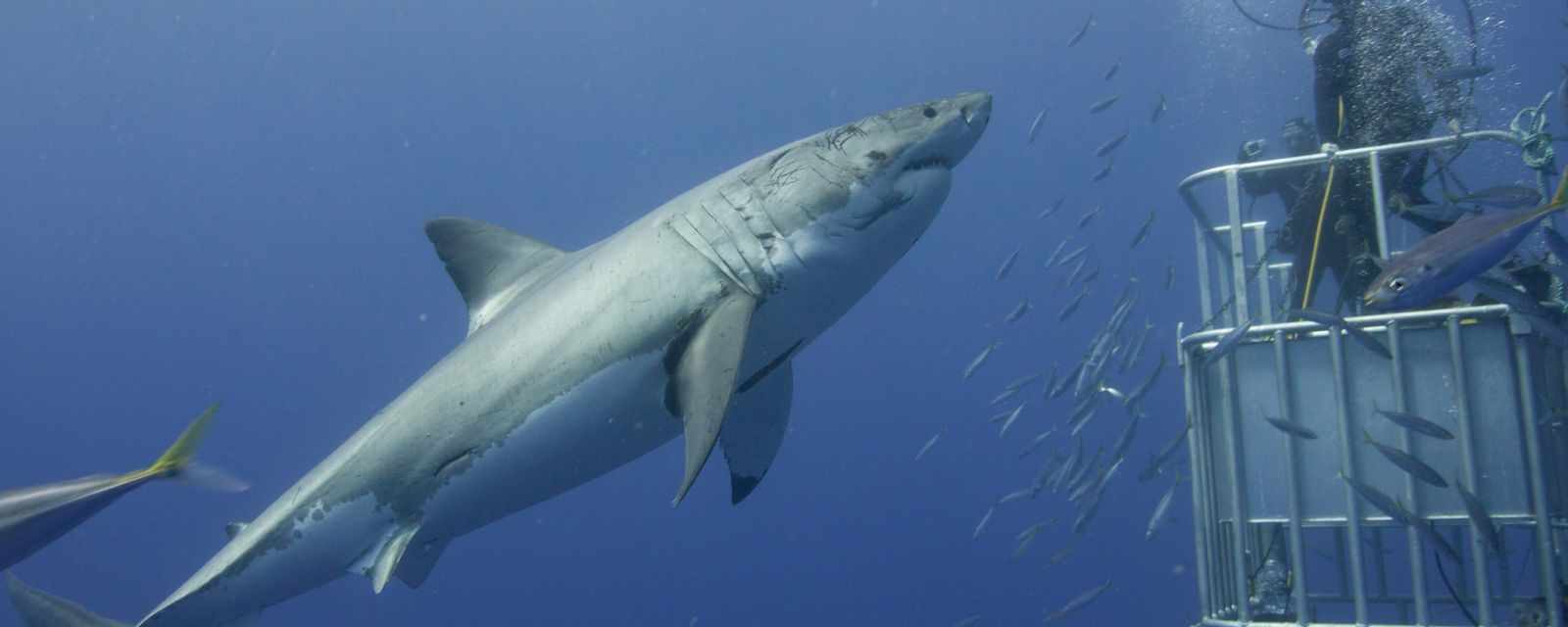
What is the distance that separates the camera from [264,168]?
3216 inches

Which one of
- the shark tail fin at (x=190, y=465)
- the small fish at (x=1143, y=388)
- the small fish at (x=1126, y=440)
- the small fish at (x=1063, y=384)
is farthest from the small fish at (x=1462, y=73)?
the shark tail fin at (x=190, y=465)

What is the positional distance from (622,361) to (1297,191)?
6006 millimetres

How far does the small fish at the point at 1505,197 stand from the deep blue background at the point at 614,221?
41.4 metres

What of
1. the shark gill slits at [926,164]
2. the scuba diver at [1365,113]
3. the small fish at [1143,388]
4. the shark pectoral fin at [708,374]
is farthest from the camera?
the small fish at [1143,388]

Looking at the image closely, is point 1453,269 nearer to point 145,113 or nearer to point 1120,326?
point 1120,326

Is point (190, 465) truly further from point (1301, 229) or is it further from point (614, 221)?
point (614, 221)

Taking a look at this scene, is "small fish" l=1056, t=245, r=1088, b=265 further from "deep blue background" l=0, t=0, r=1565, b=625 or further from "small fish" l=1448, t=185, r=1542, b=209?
"deep blue background" l=0, t=0, r=1565, b=625

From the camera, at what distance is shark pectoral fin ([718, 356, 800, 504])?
12.6 ft

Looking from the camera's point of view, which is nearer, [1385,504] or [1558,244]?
[1558,244]

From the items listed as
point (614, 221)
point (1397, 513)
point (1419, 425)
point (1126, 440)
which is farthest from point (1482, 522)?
point (614, 221)

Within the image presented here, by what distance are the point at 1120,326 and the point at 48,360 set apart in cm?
9286

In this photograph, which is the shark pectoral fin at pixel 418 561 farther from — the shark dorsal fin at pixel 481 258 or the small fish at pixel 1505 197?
the small fish at pixel 1505 197

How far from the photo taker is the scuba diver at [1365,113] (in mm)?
5652

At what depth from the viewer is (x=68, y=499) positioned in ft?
13.8
